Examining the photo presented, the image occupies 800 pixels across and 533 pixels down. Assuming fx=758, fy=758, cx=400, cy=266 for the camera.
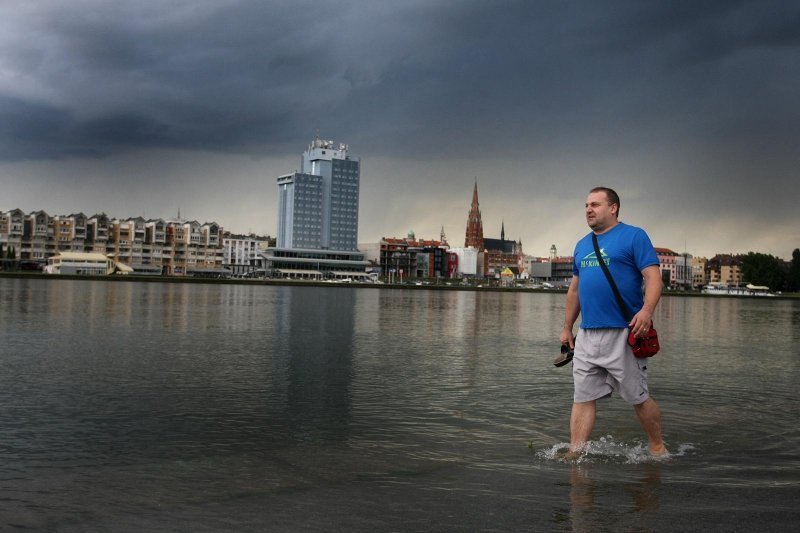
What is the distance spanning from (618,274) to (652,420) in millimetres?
1575

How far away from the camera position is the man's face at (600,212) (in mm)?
7230

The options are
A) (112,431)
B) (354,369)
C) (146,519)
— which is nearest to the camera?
(146,519)

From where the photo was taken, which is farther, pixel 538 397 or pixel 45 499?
pixel 538 397

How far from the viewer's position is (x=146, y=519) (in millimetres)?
5406

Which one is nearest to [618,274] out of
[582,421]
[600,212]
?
[600,212]

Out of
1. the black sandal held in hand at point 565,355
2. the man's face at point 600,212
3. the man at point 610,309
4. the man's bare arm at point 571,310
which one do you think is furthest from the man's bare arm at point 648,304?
the black sandal held in hand at point 565,355

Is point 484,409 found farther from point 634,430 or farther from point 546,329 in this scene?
point 546,329

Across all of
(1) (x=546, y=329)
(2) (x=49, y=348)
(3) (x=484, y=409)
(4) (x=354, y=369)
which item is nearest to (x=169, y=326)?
(2) (x=49, y=348)

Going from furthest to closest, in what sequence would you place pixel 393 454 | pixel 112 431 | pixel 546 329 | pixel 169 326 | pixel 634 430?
pixel 546 329 < pixel 169 326 < pixel 634 430 < pixel 112 431 < pixel 393 454

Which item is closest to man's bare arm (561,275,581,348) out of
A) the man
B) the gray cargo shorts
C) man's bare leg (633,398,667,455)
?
the man

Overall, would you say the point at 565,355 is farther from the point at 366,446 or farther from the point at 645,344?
the point at 366,446

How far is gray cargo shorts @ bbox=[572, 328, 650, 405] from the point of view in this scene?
7.06 m

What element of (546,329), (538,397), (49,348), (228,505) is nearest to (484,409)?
(538,397)

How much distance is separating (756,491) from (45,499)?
5.84 m
